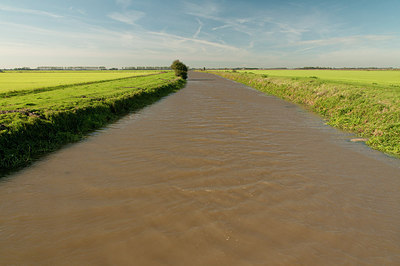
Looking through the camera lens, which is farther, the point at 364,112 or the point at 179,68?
the point at 179,68

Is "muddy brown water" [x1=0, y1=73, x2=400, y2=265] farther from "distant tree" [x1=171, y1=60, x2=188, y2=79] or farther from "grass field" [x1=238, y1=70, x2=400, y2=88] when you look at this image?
"distant tree" [x1=171, y1=60, x2=188, y2=79]

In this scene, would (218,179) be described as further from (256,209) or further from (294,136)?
(294,136)

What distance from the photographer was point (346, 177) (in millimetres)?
6453

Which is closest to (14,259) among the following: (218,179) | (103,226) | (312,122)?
(103,226)

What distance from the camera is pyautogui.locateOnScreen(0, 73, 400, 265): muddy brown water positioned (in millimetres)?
3660

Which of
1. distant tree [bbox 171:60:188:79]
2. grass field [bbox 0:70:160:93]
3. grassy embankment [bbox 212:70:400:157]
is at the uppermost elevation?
distant tree [bbox 171:60:188:79]

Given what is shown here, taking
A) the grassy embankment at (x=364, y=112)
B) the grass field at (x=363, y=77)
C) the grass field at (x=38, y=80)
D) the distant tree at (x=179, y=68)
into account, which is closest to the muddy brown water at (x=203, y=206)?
the grassy embankment at (x=364, y=112)

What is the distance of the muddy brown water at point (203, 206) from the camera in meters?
3.66

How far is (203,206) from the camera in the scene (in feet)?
15.9

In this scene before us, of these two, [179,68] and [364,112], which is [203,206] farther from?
[179,68]

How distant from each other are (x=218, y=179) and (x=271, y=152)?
3.14 m

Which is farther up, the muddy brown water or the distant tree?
the distant tree

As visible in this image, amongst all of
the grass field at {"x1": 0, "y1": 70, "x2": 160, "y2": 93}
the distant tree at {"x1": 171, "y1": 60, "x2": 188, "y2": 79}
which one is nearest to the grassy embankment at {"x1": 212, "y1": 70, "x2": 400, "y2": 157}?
the grass field at {"x1": 0, "y1": 70, "x2": 160, "y2": 93}

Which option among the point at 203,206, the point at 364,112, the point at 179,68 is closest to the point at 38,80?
the point at 179,68
